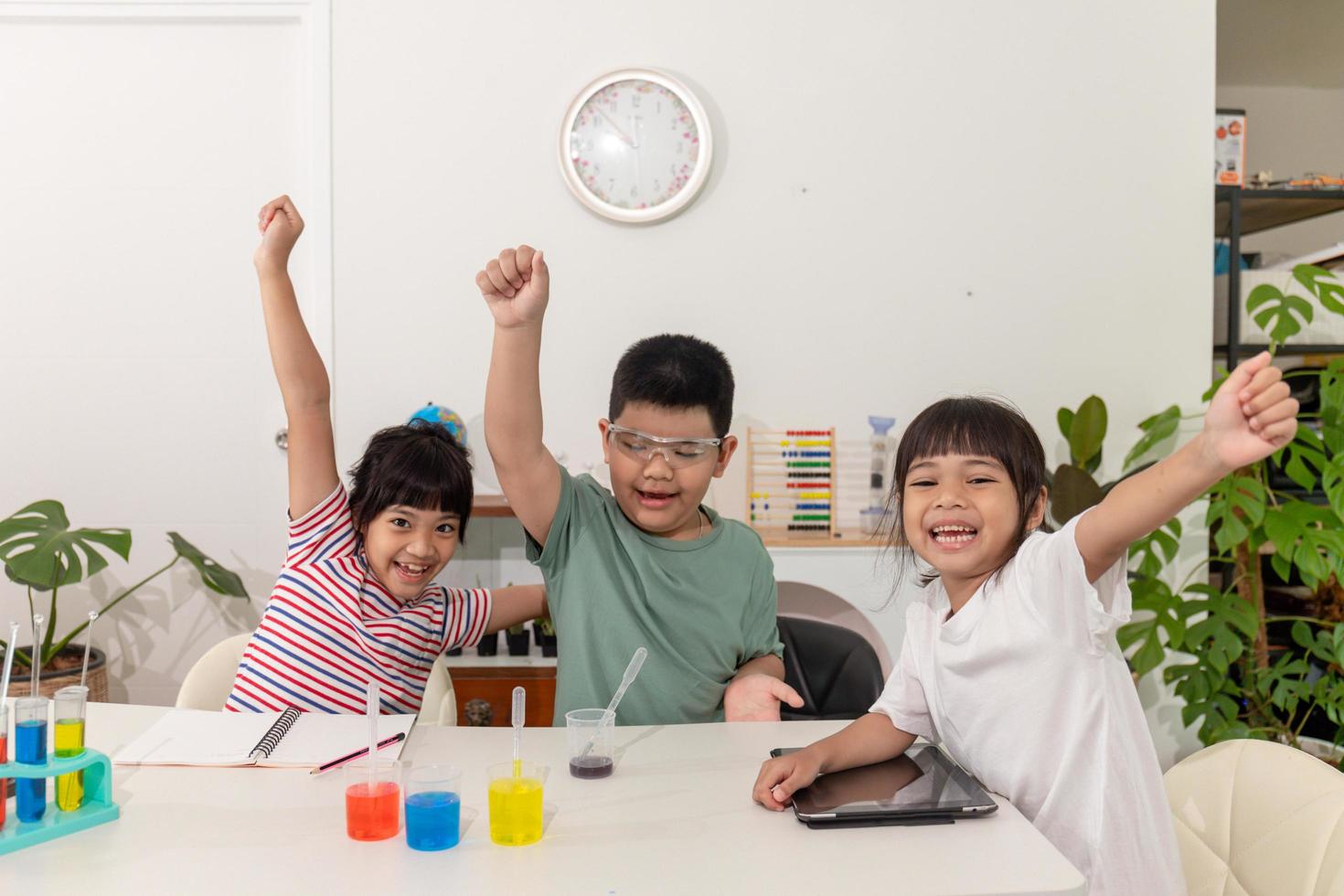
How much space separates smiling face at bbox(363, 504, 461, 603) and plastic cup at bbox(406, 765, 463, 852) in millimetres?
598

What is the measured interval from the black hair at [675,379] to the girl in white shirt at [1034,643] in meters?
0.36

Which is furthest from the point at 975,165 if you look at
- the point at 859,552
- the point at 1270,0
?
the point at 1270,0

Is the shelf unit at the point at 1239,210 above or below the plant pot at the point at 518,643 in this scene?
above

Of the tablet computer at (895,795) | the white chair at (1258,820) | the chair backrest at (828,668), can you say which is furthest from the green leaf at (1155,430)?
the tablet computer at (895,795)

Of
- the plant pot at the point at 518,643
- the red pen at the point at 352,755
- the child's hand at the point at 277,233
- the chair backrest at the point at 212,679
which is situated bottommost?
the plant pot at the point at 518,643

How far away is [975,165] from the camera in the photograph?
2943 millimetres

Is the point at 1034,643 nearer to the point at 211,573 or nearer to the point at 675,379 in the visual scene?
the point at 675,379

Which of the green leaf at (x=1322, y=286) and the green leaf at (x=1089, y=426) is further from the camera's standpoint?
the green leaf at (x=1089, y=426)

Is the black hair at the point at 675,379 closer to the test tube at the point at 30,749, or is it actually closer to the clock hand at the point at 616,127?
the test tube at the point at 30,749

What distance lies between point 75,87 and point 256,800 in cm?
261

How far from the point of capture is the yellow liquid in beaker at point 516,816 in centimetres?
97

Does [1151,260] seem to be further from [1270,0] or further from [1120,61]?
[1270,0]

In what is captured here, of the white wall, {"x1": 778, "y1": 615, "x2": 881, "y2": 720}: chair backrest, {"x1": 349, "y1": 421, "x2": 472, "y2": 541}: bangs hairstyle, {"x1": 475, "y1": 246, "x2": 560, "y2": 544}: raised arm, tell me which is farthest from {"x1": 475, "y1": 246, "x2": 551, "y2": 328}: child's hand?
the white wall

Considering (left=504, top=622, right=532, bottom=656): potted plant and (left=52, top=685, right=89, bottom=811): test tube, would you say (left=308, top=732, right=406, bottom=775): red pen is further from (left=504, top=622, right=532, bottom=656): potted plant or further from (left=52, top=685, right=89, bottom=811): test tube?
(left=504, top=622, right=532, bottom=656): potted plant
